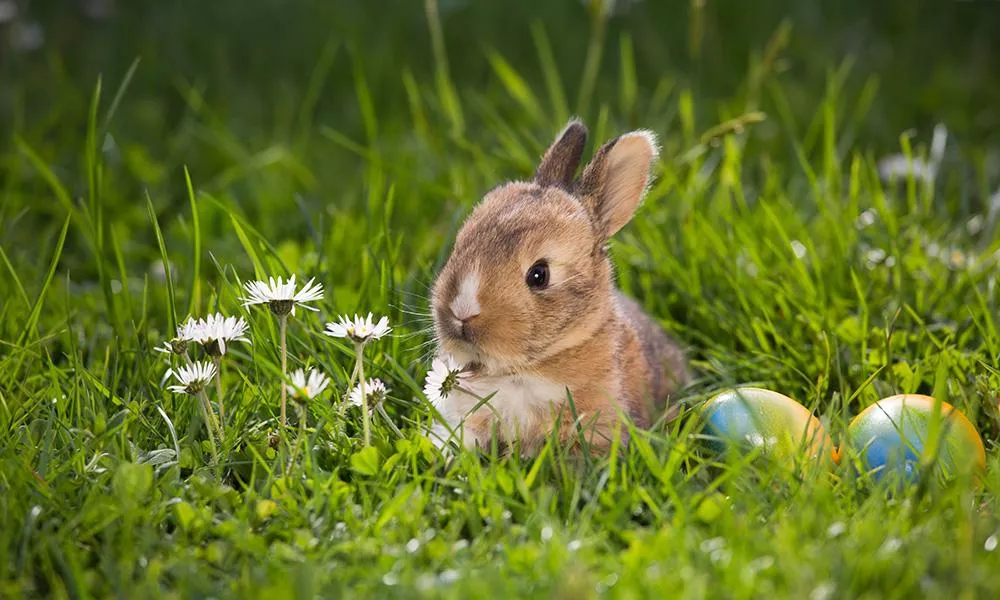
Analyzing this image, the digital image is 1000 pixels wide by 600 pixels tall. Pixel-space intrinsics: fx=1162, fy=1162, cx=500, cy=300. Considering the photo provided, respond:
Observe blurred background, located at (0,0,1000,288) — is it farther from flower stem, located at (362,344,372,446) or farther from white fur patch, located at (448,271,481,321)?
flower stem, located at (362,344,372,446)

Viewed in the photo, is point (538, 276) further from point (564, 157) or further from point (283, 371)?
point (283, 371)

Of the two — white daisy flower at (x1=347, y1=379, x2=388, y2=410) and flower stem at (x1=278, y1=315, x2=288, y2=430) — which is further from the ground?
flower stem at (x1=278, y1=315, x2=288, y2=430)

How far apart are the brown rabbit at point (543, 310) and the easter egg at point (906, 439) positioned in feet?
1.85

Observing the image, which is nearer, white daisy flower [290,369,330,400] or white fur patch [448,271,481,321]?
white daisy flower [290,369,330,400]

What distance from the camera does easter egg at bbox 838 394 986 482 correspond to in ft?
9.41

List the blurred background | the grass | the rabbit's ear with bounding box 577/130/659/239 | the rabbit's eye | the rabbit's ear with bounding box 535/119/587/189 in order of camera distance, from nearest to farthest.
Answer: the grass, the rabbit's eye, the rabbit's ear with bounding box 577/130/659/239, the rabbit's ear with bounding box 535/119/587/189, the blurred background

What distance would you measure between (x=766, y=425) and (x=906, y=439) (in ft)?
1.16

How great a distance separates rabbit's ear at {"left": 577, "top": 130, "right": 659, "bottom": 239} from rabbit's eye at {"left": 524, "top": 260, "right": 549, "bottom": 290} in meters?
0.31

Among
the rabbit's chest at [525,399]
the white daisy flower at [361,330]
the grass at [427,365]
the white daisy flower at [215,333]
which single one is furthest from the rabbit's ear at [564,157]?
the white daisy flower at [215,333]

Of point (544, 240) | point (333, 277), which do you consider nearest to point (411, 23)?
point (333, 277)

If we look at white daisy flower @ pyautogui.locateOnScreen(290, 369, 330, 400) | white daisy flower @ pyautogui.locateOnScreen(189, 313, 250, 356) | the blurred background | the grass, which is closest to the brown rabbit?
the grass

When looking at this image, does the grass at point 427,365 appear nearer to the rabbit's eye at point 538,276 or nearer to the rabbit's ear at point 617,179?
the rabbit's eye at point 538,276

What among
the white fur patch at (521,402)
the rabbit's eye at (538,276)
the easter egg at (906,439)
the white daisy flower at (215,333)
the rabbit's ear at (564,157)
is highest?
the rabbit's ear at (564,157)

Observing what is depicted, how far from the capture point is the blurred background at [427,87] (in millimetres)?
5070
